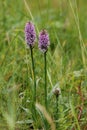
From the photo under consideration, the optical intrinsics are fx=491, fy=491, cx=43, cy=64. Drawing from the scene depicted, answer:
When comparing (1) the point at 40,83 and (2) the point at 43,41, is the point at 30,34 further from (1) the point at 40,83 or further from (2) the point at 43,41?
(1) the point at 40,83

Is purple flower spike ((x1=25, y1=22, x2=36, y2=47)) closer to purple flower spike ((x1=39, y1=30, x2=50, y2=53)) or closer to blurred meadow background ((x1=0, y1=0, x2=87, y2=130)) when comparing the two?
purple flower spike ((x1=39, y1=30, x2=50, y2=53))

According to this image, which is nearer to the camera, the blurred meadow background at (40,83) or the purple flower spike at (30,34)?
the purple flower spike at (30,34)

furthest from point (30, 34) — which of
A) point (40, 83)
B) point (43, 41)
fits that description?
point (40, 83)

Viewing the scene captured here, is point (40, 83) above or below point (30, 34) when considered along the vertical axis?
below

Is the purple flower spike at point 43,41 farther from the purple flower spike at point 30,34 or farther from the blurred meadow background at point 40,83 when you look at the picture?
the blurred meadow background at point 40,83

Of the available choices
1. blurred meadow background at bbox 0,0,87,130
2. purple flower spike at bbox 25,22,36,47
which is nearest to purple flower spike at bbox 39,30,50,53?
purple flower spike at bbox 25,22,36,47

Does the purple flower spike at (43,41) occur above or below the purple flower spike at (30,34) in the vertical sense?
below

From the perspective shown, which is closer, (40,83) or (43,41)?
(43,41)

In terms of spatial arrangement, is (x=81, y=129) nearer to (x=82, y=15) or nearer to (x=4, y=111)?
(x=4, y=111)

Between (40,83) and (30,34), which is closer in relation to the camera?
(30,34)

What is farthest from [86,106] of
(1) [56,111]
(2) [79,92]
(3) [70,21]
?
(3) [70,21]

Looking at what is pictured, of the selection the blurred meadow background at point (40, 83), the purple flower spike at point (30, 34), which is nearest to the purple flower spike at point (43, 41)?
the purple flower spike at point (30, 34)

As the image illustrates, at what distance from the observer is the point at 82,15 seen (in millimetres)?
4082

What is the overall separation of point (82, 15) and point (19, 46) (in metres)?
1.13
